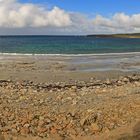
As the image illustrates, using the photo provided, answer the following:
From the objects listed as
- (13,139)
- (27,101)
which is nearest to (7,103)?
(27,101)

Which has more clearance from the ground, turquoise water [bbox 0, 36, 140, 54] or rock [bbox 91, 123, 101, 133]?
turquoise water [bbox 0, 36, 140, 54]

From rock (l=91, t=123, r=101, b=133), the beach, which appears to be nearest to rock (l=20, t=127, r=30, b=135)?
the beach

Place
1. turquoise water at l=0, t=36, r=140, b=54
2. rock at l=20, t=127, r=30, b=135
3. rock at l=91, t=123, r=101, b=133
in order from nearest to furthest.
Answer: rock at l=20, t=127, r=30, b=135
rock at l=91, t=123, r=101, b=133
turquoise water at l=0, t=36, r=140, b=54

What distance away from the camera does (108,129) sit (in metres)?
10.2

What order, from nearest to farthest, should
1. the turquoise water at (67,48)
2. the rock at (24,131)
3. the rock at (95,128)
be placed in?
the rock at (24,131), the rock at (95,128), the turquoise water at (67,48)

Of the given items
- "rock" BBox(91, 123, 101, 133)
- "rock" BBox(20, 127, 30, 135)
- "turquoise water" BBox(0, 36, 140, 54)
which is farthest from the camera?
"turquoise water" BBox(0, 36, 140, 54)

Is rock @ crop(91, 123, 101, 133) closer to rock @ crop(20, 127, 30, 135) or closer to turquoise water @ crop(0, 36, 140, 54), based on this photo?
rock @ crop(20, 127, 30, 135)

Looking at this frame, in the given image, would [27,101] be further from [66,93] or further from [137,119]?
[137,119]

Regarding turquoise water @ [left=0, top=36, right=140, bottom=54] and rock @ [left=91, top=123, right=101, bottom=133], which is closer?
rock @ [left=91, top=123, right=101, bottom=133]

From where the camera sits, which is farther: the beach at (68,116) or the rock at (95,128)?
the rock at (95,128)

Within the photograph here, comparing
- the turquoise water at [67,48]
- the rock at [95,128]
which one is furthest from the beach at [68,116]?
the turquoise water at [67,48]

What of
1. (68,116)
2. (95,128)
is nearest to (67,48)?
(68,116)

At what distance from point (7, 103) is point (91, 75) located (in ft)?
37.9

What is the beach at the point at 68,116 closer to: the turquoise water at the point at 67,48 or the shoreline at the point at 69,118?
the shoreline at the point at 69,118
